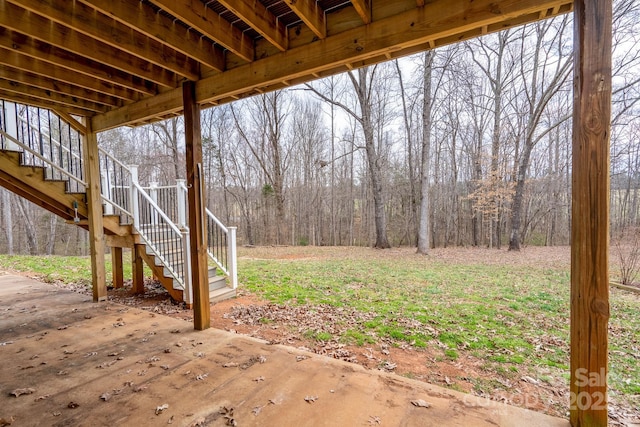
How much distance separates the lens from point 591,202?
1516mm

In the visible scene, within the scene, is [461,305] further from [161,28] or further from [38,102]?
[38,102]

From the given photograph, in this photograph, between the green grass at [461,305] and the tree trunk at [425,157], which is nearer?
the green grass at [461,305]

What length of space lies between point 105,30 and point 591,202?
362 cm

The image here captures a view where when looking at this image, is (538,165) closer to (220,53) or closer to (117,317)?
(220,53)

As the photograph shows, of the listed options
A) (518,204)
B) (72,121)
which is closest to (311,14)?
(72,121)

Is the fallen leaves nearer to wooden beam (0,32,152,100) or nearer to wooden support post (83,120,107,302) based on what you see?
wooden beam (0,32,152,100)

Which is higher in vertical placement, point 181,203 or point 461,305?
Answer: point 181,203

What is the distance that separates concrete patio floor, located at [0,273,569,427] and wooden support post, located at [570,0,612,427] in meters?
0.39

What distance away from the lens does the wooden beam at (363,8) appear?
6.37 feet

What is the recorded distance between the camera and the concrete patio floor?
1.78 meters

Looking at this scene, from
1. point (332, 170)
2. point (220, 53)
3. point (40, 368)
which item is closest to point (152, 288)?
point (40, 368)

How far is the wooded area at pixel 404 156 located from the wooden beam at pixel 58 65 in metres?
7.78

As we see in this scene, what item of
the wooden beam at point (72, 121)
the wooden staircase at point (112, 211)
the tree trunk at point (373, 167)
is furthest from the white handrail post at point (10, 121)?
the tree trunk at point (373, 167)

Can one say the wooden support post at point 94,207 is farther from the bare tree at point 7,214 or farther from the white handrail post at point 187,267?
the bare tree at point 7,214
